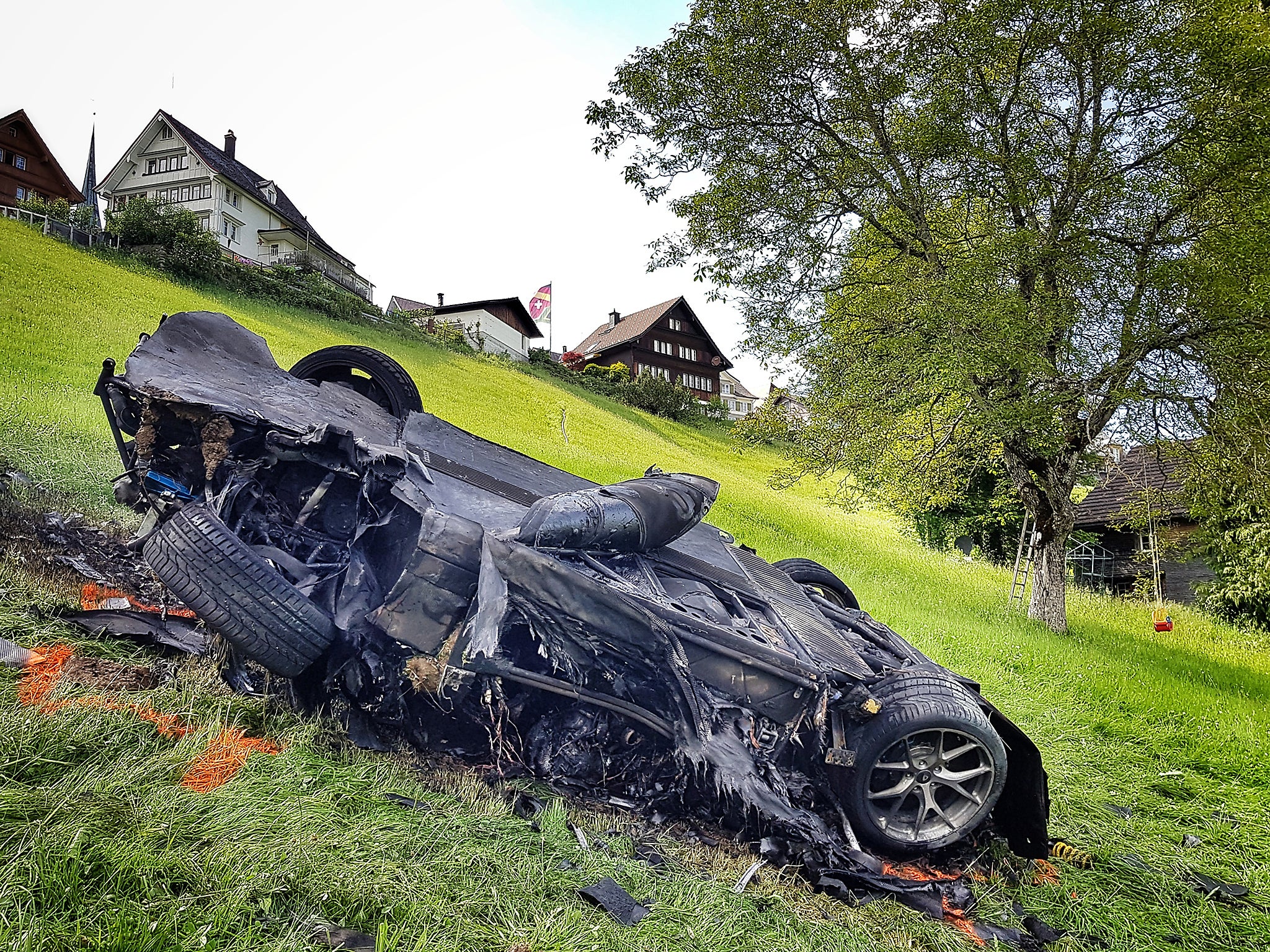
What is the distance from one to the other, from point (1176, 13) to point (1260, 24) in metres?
0.81

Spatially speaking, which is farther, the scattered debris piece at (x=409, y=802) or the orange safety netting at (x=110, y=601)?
the orange safety netting at (x=110, y=601)

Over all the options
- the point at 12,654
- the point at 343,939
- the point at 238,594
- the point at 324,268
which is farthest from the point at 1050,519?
the point at 324,268

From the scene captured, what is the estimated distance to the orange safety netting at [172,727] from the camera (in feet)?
8.77

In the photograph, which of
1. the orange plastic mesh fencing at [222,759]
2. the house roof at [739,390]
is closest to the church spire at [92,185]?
the orange plastic mesh fencing at [222,759]

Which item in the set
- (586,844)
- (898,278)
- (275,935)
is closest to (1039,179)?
(898,278)

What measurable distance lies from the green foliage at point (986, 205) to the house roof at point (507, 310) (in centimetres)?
2465

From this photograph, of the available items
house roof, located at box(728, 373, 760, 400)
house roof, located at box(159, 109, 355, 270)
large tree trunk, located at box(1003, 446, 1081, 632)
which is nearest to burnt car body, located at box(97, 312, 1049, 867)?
large tree trunk, located at box(1003, 446, 1081, 632)

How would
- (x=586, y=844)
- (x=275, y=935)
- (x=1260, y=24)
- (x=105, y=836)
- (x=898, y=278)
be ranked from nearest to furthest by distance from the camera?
(x=275, y=935), (x=105, y=836), (x=586, y=844), (x=1260, y=24), (x=898, y=278)

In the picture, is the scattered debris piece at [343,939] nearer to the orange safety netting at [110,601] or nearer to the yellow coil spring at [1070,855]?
the orange safety netting at [110,601]

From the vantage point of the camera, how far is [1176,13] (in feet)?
26.1

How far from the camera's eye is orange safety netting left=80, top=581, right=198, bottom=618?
13.1 feet

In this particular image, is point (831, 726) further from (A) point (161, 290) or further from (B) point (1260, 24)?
(B) point (1260, 24)

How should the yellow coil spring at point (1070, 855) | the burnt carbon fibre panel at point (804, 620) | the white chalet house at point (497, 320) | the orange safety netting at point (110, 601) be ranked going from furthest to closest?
the white chalet house at point (497, 320) < the orange safety netting at point (110, 601) < the yellow coil spring at point (1070, 855) < the burnt carbon fibre panel at point (804, 620)

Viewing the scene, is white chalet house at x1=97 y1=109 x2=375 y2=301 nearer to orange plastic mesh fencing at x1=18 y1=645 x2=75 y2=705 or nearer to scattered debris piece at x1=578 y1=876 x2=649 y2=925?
orange plastic mesh fencing at x1=18 y1=645 x2=75 y2=705
